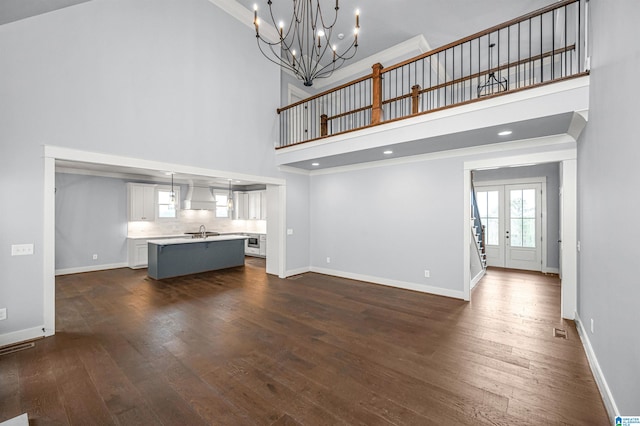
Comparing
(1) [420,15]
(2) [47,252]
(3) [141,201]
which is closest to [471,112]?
(1) [420,15]

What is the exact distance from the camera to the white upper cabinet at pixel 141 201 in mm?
7281

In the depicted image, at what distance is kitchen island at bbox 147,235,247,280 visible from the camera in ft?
19.5

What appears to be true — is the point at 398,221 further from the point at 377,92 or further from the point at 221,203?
the point at 221,203

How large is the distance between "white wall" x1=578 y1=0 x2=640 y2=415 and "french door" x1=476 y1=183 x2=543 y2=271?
16.8 ft

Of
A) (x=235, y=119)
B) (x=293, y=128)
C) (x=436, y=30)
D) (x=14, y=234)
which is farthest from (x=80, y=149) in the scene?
(x=436, y=30)

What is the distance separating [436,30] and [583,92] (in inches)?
153

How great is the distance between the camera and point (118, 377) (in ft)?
7.80

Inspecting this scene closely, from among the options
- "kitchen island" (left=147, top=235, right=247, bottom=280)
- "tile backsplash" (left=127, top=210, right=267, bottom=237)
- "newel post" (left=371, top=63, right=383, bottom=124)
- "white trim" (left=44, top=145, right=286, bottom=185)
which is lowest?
"kitchen island" (left=147, top=235, right=247, bottom=280)

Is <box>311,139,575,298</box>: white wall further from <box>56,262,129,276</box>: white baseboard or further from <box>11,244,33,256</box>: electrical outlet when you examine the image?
<box>56,262,129,276</box>: white baseboard

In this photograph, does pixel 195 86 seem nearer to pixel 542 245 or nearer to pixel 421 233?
pixel 421 233

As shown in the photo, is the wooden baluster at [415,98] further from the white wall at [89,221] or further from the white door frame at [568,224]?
the white wall at [89,221]

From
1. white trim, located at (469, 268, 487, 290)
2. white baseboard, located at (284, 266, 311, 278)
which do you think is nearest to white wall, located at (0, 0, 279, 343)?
white baseboard, located at (284, 266, 311, 278)

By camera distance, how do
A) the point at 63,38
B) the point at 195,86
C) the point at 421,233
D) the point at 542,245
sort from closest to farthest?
the point at 63,38
the point at 195,86
the point at 421,233
the point at 542,245

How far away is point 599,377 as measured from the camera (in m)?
2.20
